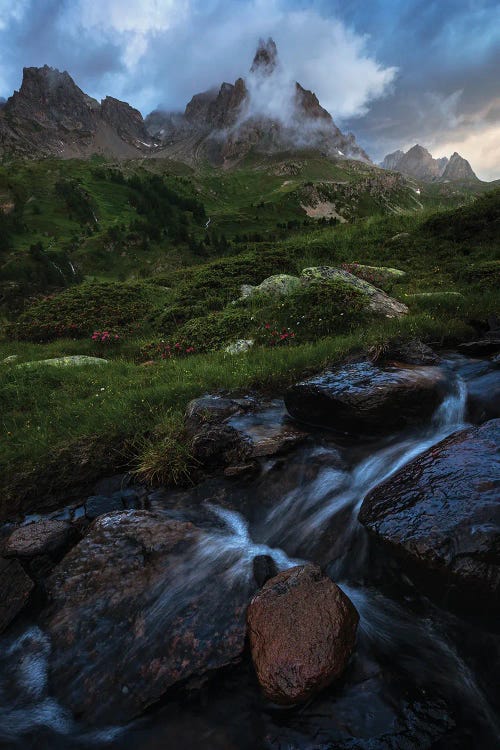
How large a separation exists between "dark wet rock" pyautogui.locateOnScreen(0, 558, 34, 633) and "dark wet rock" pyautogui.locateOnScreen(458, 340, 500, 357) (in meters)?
8.80

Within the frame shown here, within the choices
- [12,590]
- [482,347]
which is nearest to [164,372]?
[12,590]

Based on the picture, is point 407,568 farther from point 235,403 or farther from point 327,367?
point 327,367

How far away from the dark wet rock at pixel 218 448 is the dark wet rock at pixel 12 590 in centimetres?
272

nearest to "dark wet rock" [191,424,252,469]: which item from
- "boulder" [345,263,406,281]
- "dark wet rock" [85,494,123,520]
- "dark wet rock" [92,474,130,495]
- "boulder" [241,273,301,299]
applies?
"dark wet rock" [92,474,130,495]

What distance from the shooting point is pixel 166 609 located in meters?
4.33

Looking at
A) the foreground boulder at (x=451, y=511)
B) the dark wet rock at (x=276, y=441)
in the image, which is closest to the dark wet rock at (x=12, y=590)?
the dark wet rock at (x=276, y=441)

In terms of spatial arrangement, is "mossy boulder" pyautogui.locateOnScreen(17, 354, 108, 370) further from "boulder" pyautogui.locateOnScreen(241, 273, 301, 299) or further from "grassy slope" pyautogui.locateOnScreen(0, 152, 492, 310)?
"grassy slope" pyautogui.locateOnScreen(0, 152, 492, 310)

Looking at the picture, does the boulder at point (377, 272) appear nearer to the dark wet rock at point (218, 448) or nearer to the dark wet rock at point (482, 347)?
the dark wet rock at point (482, 347)

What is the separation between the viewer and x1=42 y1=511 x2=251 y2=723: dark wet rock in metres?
3.71

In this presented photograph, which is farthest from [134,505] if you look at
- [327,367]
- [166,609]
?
[327,367]

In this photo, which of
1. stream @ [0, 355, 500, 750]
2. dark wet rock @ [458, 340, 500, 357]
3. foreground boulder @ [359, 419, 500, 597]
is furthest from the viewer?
dark wet rock @ [458, 340, 500, 357]

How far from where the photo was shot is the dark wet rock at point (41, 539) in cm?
545

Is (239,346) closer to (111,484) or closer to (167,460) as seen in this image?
(167,460)

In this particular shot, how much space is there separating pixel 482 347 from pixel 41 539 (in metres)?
8.80
